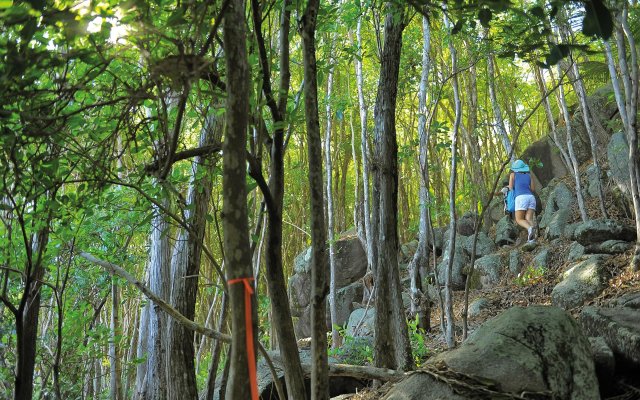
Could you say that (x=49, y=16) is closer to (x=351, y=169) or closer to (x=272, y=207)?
(x=272, y=207)

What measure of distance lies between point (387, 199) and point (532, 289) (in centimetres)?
510

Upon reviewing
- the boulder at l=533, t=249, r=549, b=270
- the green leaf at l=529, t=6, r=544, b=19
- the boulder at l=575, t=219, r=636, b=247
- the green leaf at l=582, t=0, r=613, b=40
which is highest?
the green leaf at l=529, t=6, r=544, b=19

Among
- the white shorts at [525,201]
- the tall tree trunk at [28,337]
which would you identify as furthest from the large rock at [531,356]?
the white shorts at [525,201]

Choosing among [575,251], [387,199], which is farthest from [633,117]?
[575,251]

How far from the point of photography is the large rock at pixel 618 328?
157 inches

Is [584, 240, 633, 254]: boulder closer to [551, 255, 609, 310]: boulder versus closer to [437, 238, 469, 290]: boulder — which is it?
[551, 255, 609, 310]: boulder

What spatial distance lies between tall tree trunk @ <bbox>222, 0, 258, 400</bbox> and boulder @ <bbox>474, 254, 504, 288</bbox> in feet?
33.0

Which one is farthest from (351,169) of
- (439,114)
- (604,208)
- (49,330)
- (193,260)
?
(193,260)

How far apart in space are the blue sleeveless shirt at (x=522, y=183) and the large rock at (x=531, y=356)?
7961 millimetres

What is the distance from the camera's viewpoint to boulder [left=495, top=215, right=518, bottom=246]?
1275 centimetres

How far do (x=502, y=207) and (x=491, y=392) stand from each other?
40.2 ft

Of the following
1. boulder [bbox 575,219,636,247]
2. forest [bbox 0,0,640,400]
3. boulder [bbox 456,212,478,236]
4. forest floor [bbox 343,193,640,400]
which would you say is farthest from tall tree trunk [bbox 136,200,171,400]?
boulder [bbox 456,212,478,236]

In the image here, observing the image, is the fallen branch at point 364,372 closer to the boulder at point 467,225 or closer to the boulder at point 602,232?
the boulder at point 602,232

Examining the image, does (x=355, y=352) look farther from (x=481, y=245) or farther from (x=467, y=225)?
(x=467, y=225)
